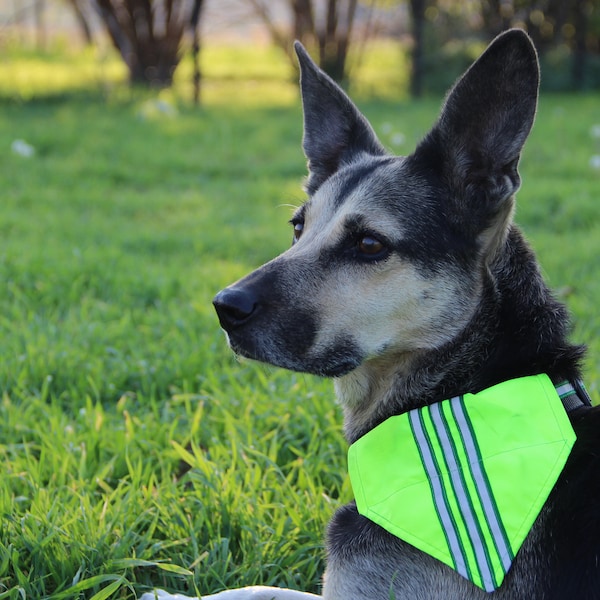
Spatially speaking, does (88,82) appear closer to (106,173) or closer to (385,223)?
(106,173)

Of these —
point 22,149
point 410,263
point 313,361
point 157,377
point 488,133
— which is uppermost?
point 488,133

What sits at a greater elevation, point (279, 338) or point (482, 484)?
point (279, 338)

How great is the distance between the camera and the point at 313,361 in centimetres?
270

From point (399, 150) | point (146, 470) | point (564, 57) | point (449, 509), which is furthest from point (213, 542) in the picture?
point (564, 57)

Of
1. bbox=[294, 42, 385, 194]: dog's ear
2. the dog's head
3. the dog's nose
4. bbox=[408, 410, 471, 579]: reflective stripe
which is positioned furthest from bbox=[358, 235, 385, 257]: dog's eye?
bbox=[294, 42, 385, 194]: dog's ear

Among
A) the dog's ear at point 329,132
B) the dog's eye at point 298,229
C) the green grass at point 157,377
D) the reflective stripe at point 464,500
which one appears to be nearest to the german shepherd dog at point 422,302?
the reflective stripe at point 464,500

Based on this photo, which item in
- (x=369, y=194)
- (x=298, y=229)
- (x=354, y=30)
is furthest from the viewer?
(x=354, y=30)

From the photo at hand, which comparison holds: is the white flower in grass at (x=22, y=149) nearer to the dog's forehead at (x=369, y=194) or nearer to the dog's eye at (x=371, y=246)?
the dog's forehead at (x=369, y=194)

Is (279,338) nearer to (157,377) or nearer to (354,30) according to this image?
(157,377)

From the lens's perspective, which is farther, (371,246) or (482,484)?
(371,246)

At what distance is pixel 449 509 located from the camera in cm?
236

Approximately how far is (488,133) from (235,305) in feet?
3.43

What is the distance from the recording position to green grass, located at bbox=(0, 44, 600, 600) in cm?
291

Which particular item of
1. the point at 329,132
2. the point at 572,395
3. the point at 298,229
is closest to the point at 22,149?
the point at 329,132
